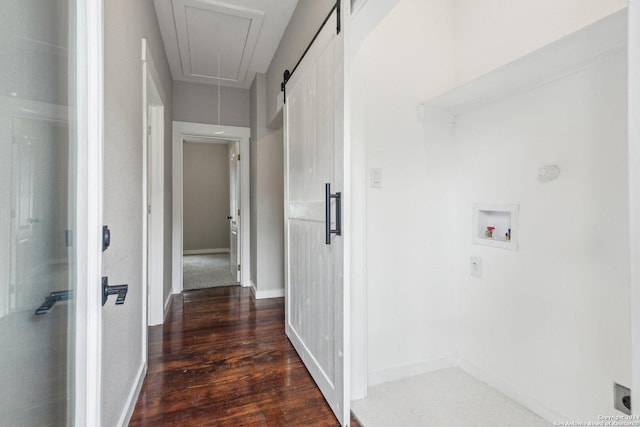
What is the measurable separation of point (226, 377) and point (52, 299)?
1457mm

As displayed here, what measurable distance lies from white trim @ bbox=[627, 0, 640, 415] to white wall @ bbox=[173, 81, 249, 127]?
3.94 meters

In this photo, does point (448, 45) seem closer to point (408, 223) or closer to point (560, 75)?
point (560, 75)

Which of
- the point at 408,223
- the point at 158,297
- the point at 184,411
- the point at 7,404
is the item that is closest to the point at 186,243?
the point at 158,297

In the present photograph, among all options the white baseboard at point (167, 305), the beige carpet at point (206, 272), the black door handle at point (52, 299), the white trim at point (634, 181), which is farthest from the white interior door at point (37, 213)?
the beige carpet at point (206, 272)

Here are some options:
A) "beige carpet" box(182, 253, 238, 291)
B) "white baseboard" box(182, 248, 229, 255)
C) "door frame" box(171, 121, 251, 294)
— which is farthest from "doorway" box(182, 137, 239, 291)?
"door frame" box(171, 121, 251, 294)

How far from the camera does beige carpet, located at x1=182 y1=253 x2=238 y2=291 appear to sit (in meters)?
4.24

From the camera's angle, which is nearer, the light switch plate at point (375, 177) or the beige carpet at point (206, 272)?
the light switch plate at point (375, 177)

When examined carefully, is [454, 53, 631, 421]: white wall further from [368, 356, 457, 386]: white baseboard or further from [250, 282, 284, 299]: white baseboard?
[250, 282, 284, 299]: white baseboard

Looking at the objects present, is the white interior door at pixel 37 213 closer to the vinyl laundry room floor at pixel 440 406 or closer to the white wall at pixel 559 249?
the vinyl laundry room floor at pixel 440 406

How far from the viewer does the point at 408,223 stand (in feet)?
6.40

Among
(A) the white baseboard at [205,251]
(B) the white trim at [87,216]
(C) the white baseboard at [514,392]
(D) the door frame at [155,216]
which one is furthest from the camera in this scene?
(A) the white baseboard at [205,251]

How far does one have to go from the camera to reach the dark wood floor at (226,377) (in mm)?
1548

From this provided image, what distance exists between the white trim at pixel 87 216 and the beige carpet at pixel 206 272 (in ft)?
11.2

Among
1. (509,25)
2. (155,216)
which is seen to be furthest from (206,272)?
(509,25)
